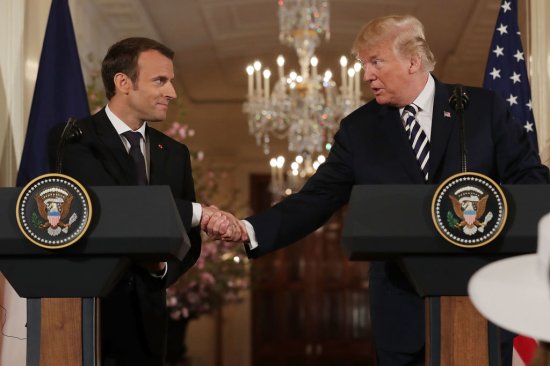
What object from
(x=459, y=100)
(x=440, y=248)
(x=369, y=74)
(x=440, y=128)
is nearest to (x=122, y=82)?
(x=369, y=74)

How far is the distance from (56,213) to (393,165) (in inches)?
48.5

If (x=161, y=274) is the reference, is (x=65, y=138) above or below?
above

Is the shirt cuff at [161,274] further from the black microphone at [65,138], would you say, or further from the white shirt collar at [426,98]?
the white shirt collar at [426,98]

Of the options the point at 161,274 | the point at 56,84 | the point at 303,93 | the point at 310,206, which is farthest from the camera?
the point at 303,93

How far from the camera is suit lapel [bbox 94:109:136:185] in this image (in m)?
3.41

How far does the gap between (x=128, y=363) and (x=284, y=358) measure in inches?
457

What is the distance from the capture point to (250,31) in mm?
10961

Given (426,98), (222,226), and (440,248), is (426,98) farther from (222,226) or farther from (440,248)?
(440,248)

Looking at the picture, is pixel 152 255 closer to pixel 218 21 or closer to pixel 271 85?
pixel 218 21

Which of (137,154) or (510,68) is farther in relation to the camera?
(510,68)

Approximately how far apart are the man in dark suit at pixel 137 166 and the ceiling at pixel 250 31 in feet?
18.2

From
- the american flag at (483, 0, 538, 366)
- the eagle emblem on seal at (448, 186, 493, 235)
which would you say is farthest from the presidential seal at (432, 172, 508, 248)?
the american flag at (483, 0, 538, 366)

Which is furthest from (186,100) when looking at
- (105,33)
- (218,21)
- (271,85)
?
(105,33)

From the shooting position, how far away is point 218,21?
1055 cm
